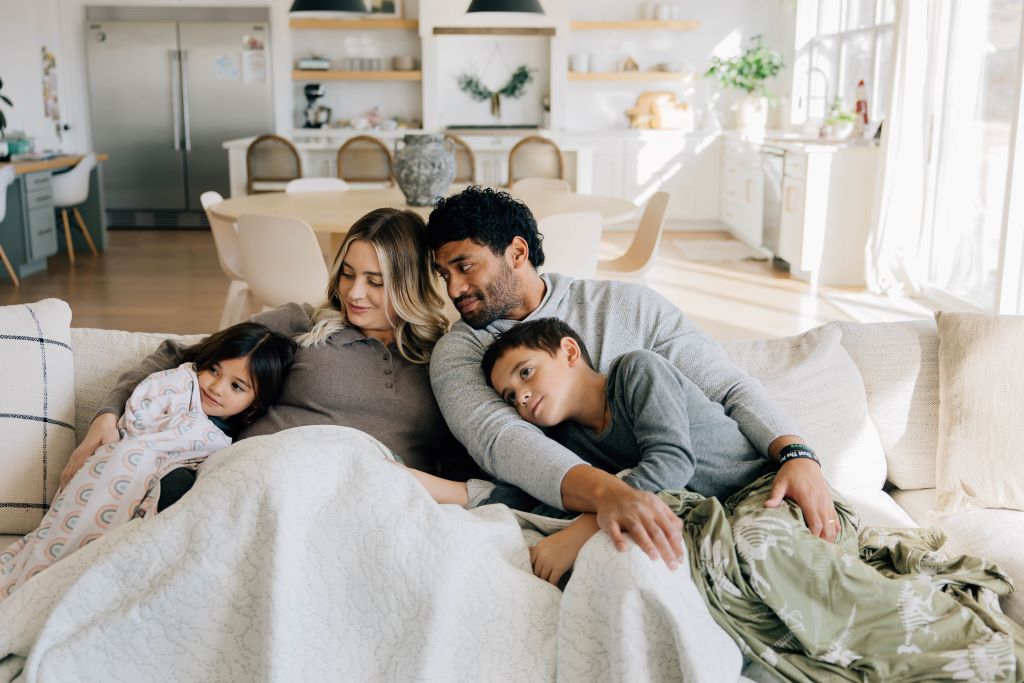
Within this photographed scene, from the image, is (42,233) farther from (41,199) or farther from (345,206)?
(345,206)

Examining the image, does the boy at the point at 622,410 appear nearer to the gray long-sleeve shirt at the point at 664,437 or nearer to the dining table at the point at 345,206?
the gray long-sleeve shirt at the point at 664,437

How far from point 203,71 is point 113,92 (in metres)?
0.83

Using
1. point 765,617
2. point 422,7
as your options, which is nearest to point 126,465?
point 765,617

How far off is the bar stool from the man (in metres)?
5.94

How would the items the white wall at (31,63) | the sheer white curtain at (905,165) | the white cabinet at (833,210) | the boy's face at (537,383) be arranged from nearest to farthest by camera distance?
the boy's face at (537,383), the sheer white curtain at (905,165), the white cabinet at (833,210), the white wall at (31,63)

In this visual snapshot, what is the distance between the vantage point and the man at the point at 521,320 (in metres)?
1.76

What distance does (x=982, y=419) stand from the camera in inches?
82.7

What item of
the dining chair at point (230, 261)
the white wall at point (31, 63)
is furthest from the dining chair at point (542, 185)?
the white wall at point (31, 63)

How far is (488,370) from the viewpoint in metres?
1.92

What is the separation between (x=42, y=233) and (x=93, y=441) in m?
5.57

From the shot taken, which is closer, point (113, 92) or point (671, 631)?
point (671, 631)

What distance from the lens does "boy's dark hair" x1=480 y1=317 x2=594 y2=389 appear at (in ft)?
6.13

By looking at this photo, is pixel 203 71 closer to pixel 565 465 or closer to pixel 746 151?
pixel 746 151

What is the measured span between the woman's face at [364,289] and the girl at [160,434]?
0.16 meters
